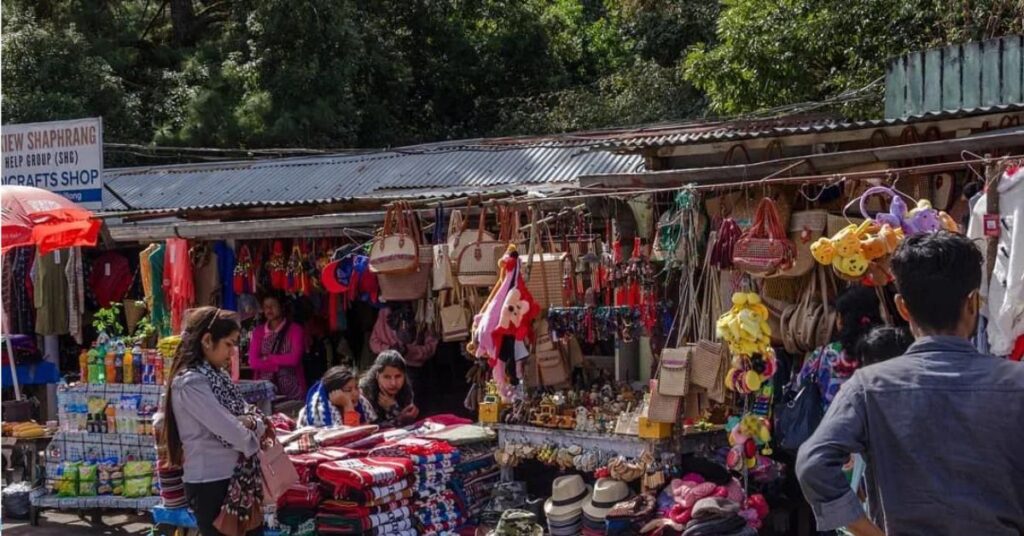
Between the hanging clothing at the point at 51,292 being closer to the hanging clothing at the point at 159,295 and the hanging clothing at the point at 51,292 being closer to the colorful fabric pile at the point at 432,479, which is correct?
the hanging clothing at the point at 159,295

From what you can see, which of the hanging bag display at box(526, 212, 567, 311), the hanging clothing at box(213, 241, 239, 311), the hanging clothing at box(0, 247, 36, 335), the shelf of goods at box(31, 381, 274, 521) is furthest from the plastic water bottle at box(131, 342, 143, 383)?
the hanging bag display at box(526, 212, 567, 311)

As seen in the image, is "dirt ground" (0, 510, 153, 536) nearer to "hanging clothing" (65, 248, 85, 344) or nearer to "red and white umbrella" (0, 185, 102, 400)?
"hanging clothing" (65, 248, 85, 344)

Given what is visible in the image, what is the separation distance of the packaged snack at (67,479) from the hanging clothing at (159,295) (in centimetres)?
160

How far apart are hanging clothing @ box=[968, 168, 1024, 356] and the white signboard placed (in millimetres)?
8077

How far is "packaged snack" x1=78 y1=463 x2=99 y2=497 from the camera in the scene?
29.1ft

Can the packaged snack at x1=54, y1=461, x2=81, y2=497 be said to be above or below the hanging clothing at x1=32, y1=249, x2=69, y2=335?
below

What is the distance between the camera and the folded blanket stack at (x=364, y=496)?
7.16m

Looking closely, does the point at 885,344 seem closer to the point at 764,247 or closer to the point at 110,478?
the point at 764,247

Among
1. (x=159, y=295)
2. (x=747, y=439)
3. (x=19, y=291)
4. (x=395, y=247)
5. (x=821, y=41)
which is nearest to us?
(x=747, y=439)

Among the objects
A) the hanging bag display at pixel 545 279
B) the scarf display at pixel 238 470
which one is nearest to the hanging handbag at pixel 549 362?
the hanging bag display at pixel 545 279

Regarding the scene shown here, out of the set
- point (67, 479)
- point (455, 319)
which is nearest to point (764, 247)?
point (455, 319)

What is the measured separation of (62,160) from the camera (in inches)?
435

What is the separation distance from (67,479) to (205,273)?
2231 mm

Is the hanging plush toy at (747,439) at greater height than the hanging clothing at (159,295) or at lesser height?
lesser
